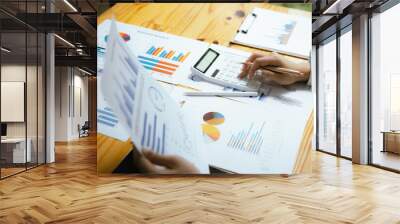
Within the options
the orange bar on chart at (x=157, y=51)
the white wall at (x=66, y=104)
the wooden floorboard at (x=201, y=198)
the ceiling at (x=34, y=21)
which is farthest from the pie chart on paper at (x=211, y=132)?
the white wall at (x=66, y=104)

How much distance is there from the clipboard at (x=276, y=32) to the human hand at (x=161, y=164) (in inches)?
85.0

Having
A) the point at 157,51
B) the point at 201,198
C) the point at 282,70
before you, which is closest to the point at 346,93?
the point at 282,70

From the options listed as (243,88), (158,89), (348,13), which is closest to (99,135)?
(158,89)

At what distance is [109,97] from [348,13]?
4.82 metres

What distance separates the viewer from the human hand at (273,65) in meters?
5.99

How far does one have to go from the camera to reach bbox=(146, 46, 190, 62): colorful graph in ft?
19.8

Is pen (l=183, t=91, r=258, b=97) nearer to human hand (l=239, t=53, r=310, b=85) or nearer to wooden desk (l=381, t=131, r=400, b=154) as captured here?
human hand (l=239, t=53, r=310, b=85)

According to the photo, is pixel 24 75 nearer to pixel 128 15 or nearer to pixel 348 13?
pixel 128 15

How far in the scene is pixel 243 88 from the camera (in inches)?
238

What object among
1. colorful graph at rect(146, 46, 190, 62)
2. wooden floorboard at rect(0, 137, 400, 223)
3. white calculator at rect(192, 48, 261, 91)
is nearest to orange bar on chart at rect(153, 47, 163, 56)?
colorful graph at rect(146, 46, 190, 62)

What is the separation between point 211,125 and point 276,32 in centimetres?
185

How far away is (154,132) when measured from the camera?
603 centimetres

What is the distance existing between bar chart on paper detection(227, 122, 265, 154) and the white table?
3973mm

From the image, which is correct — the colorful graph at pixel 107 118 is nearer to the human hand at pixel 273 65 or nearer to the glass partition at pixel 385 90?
the human hand at pixel 273 65
